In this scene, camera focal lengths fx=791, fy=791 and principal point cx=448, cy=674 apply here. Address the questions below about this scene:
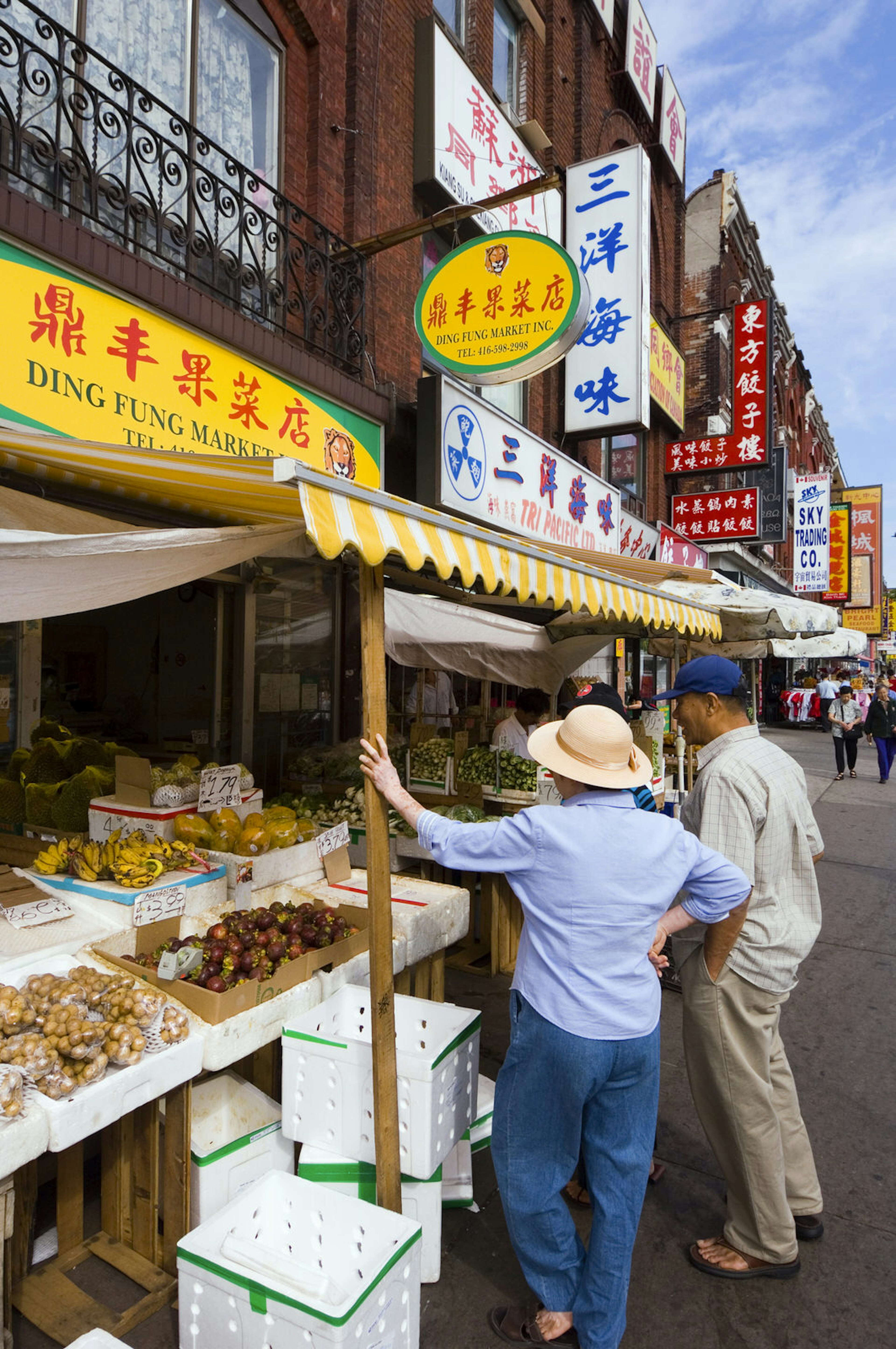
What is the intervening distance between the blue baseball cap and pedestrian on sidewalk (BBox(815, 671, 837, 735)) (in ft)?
60.5

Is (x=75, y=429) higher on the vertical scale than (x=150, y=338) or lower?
lower

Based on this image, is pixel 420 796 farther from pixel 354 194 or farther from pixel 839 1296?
pixel 354 194

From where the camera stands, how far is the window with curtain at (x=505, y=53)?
38.3 ft

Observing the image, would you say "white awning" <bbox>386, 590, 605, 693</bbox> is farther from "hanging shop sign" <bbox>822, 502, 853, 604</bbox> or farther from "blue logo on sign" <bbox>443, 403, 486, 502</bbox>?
"hanging shop sign" <bbox>822, 502, 853, 604</bbox>

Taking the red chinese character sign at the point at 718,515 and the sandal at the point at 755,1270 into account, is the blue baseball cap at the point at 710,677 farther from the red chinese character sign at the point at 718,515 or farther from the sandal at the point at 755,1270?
the red chinese character sign at the point at 718,515

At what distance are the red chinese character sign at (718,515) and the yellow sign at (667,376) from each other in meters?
1.95

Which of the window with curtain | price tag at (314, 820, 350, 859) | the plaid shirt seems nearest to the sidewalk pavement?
the plaid shirt

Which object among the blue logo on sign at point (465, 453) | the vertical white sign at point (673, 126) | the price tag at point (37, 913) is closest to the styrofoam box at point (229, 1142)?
the price tag at point (37, 913)

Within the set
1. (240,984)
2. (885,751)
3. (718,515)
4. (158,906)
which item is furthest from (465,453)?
(885,751)

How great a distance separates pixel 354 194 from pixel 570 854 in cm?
811

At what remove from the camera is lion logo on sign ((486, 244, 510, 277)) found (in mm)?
7070

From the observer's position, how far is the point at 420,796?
7.07 metres

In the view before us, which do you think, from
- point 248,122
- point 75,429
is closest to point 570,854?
point 75,429

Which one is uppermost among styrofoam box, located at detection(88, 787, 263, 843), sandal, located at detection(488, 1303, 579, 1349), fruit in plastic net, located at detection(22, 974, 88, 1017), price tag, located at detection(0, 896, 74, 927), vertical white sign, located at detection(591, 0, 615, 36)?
vertical white sign, located at detection(591, 0, 615, 36)
